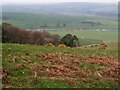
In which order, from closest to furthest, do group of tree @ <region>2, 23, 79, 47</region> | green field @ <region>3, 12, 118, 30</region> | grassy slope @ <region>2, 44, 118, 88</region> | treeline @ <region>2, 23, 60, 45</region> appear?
grassy slope @ <region>2, 44, 118, 88</region> < group of tree @ <region>2, 23, 79, 47</region> < treeline @ <region>2, 23, 60, 45</region> < green field @ <region>3, 12, 118, 30</region>

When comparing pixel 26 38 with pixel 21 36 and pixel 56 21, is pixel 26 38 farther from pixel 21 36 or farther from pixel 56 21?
pixel 56 21

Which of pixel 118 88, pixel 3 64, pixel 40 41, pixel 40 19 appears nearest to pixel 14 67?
pixel 3 64

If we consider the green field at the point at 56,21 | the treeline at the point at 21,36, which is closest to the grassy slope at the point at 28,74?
the treeline at the point at 21,36

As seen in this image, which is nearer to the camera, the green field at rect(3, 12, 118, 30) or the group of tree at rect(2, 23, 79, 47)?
the group of tree at rect(2, 23, 79, 47)

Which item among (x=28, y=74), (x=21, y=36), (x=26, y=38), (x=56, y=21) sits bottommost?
(x=26, y=38)

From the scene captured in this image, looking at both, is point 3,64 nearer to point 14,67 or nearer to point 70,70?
point 14,67

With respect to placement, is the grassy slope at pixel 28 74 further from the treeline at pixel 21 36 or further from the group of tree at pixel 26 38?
the treeline at pixel 21 36

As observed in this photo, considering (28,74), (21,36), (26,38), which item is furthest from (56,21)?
(28,74)

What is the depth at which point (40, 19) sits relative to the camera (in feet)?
573

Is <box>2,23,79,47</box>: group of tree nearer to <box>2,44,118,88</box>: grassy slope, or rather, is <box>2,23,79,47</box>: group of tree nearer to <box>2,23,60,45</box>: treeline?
<box>2,23,60,45</box>: treeline

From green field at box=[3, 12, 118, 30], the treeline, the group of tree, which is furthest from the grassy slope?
green field at box=[3, 12, 118, 30]

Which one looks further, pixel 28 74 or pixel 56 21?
pixel 56 21

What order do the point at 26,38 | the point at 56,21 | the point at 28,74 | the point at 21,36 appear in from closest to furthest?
the point at 28,74 < the point at 21,36 < the point at 26,38 < the point at 56,21

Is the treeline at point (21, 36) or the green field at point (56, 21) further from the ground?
the green field at point (56, 21)
